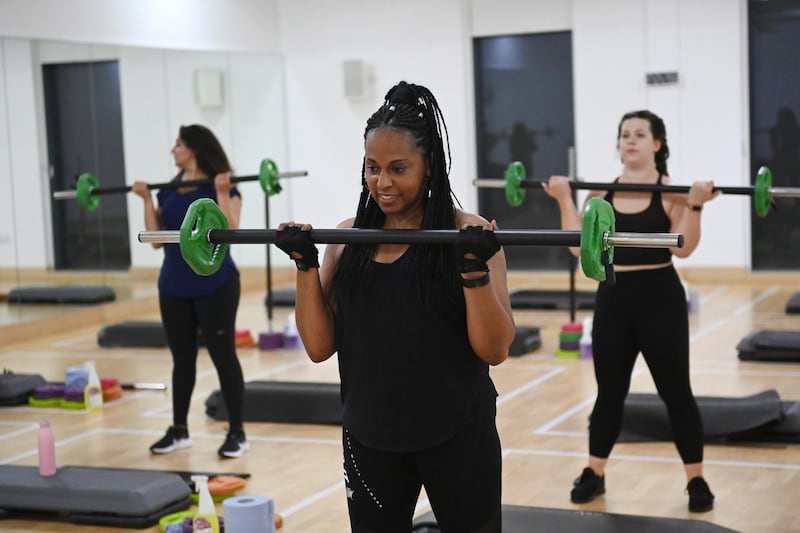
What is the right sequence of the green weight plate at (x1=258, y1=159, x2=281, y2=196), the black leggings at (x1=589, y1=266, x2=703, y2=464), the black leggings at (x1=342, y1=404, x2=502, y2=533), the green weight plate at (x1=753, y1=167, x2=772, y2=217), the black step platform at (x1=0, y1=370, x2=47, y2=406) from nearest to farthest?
the black leggings at (x1=342, y1=404, x2=502, y2=533) → the black leggings at (x1=589, y1=266, x2=703, y2=464) → the green weight plate at (x1=753, y1=167, x2=772, y2=217) → the green weight plate at (x1=258, y1=159, x2=281, y2=196) → the black step platform at (x1=0, y1=370, x2=47, y2=406)

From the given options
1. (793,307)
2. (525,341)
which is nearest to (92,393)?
(525,341)

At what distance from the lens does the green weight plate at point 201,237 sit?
254cm

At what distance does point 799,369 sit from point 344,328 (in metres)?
5.18

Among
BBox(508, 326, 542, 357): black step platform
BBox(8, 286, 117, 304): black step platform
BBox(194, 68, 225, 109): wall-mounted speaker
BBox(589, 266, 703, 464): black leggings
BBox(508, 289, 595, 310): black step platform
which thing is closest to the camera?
BBox(589, 266, 703, 464): black leggings

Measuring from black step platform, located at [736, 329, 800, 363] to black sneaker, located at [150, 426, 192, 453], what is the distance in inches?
141

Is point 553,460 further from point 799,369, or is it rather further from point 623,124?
→ point 799,369

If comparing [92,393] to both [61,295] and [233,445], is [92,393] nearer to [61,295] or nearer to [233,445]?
[233,445]

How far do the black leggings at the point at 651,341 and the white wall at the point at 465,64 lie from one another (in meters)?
6.35

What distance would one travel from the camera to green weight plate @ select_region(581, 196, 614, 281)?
2.33 metres

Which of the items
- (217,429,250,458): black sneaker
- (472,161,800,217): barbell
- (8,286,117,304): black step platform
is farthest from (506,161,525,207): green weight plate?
(8,286,117,304): black step platform

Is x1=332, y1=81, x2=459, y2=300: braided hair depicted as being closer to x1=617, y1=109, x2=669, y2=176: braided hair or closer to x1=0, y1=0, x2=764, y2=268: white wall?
x1=617, y1=109, x2=669, y2=176: braided hair

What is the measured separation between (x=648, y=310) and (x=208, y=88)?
287 inches

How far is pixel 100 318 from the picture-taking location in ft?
31.6

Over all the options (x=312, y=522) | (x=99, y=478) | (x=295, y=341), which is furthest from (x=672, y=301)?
(x=295, y=341)
